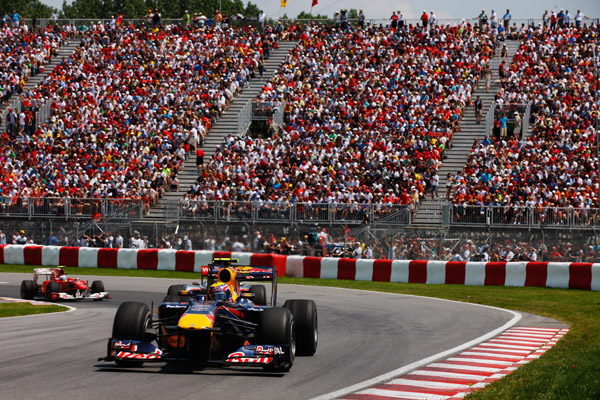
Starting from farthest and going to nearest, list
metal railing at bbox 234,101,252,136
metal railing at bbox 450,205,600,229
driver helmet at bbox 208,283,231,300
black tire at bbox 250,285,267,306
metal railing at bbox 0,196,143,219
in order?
metal railing at bbox 234,101,252,136 < metal railing at bbox 0,196,143,219 < metal railing at bbox 450,205,600,229 < black tire at bbox 250,285,267,306 < driver helmet at bbox 208,283,231,300

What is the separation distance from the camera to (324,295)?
23312 millimetres

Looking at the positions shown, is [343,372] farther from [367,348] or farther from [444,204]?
[444,204]

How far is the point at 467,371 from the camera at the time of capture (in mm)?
11250

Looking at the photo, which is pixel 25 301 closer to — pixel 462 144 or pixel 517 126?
pixel 462 144

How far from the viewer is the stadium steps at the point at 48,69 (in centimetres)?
4938

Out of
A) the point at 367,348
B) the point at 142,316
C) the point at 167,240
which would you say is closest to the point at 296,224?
the point at 167,240

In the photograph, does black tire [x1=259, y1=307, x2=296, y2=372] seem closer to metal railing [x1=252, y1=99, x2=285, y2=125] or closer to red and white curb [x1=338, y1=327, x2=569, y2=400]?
red and white curb [x1=338, y1=327, x2=569, y2=400]

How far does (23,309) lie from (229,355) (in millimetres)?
9626

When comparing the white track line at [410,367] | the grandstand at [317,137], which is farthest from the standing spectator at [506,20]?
the white track line at [410,367]

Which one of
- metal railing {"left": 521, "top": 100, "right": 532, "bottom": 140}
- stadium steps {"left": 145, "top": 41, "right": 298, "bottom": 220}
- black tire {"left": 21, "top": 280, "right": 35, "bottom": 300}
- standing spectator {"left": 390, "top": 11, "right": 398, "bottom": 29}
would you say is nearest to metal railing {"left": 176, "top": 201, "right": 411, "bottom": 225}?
stadium steps {"left": 145, "top": 41, "right": 298, "bottom": 220}

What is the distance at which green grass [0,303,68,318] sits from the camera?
1794 cm

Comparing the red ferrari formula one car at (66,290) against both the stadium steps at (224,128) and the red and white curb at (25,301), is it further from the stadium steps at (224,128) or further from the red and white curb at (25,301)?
the stadium steps at (224,128)

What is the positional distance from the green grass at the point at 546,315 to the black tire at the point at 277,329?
7.68 ft

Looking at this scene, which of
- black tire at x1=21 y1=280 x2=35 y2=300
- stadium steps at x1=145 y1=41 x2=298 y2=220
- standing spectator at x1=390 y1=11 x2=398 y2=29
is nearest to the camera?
black tire at x1=21 y1=280 x2=35 y2=300
